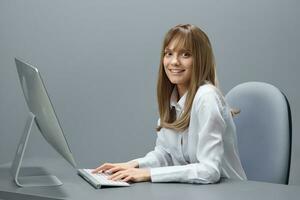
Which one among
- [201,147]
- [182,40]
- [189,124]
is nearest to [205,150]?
[201,147]

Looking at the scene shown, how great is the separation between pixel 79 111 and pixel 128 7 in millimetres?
671

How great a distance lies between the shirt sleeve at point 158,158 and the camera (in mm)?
2010

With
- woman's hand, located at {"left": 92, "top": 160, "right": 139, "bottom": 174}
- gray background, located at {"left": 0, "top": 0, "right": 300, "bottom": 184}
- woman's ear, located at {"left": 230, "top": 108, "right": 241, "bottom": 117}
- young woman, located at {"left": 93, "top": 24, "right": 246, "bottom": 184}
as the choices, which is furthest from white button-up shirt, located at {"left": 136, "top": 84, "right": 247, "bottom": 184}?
gray background, located at {"left": 0, "top": 0, "right": 300, "bottom": 184}

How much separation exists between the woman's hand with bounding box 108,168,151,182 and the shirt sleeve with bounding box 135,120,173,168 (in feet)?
0.81

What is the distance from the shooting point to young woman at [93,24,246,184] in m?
1.74

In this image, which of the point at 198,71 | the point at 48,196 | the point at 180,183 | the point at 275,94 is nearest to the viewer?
the point at 48,196

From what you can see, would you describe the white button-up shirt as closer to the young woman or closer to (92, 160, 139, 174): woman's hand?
the young woman

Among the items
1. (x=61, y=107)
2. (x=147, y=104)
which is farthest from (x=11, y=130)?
(x=147, y=104)

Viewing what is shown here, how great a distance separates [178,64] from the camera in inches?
76.7

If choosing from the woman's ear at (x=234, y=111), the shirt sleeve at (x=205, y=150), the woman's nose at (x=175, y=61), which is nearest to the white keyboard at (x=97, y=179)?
the shirt sleeve at (x=205, y=150)

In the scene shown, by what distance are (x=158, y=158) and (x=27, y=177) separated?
0.49m

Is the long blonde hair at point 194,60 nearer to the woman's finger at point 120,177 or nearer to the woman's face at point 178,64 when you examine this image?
the woman's face at point 178,64

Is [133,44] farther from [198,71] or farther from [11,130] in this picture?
[198,71]

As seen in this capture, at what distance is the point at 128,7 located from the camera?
10.4 ft
